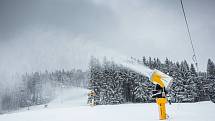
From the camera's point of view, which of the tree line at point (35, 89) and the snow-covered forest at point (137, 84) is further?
A: the tree line at point (35, 89)

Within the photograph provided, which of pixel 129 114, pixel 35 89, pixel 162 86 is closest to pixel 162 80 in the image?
pixel 162 86

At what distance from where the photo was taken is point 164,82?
37.8ft

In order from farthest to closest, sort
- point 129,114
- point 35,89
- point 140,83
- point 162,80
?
point 35,89, point 140,83, point 129,114, point 162,80

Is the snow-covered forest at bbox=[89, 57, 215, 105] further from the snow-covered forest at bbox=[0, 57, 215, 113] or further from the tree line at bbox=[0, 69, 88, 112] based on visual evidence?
the tree line at bbox=[0, 69, 88, 112]

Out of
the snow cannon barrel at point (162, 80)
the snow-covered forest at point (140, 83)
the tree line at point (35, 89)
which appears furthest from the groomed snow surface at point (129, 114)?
the tree line at point (35, 89)

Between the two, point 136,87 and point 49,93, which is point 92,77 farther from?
point 49,93

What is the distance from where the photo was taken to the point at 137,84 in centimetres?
7144

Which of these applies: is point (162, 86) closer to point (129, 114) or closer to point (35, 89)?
point (129, 114)

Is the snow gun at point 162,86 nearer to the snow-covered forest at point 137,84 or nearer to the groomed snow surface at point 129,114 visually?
the groomed snow surface at point 129,114

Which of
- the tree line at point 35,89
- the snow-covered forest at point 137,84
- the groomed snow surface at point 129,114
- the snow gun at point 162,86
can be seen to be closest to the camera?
the snow gun at point 162,86

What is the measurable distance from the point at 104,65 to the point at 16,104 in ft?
373

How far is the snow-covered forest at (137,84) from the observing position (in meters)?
67.5

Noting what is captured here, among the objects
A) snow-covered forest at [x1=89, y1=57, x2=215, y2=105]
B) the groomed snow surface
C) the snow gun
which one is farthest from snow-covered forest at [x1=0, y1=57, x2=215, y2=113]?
the snow gun

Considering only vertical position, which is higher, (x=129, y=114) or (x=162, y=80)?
(x=162, y=80)
